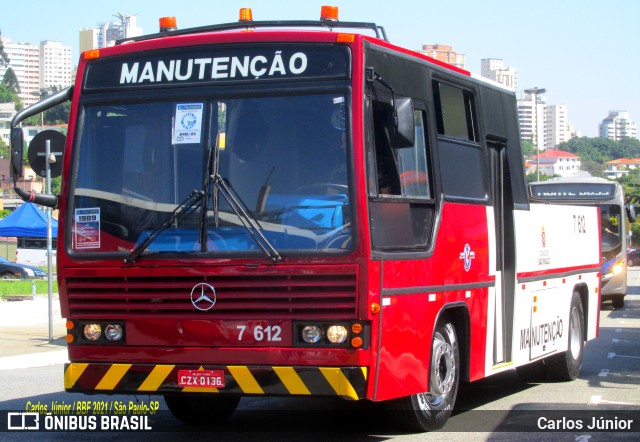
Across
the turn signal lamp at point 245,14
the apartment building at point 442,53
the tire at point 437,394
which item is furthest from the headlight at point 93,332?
the apartment building at point 442,53

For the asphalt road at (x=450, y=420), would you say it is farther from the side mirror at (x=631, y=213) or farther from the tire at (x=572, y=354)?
the side mirror at (x=631, y=213)

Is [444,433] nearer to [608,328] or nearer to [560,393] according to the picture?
[560,393]

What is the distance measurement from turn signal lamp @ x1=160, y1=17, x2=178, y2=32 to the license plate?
10.2 feet

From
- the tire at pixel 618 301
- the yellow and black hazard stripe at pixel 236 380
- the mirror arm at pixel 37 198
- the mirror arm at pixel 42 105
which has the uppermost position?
the mirror arm at pixel 42 105

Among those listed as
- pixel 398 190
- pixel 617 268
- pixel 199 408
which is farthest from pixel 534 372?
pixel 617 268

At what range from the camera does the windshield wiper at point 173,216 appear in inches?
316

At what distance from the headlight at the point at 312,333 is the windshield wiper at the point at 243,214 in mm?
518

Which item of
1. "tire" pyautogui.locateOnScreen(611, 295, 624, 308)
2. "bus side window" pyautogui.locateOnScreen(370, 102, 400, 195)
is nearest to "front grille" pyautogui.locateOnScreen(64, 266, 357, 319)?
"bus side window" pyautogui.locateOnScreen(370, 102, 400, 195)

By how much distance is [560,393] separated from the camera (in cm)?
1211

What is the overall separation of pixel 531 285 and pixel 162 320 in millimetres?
4711

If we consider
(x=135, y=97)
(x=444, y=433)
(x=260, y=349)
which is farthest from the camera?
(x=444, y=433)

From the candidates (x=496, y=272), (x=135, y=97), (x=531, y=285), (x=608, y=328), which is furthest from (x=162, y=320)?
(x=608, y=328)

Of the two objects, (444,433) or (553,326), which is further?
(553,326)

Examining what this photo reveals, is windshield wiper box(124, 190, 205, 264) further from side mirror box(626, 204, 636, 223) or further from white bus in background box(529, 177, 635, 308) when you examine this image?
white bus in background box(529, 177, 635, 308)
